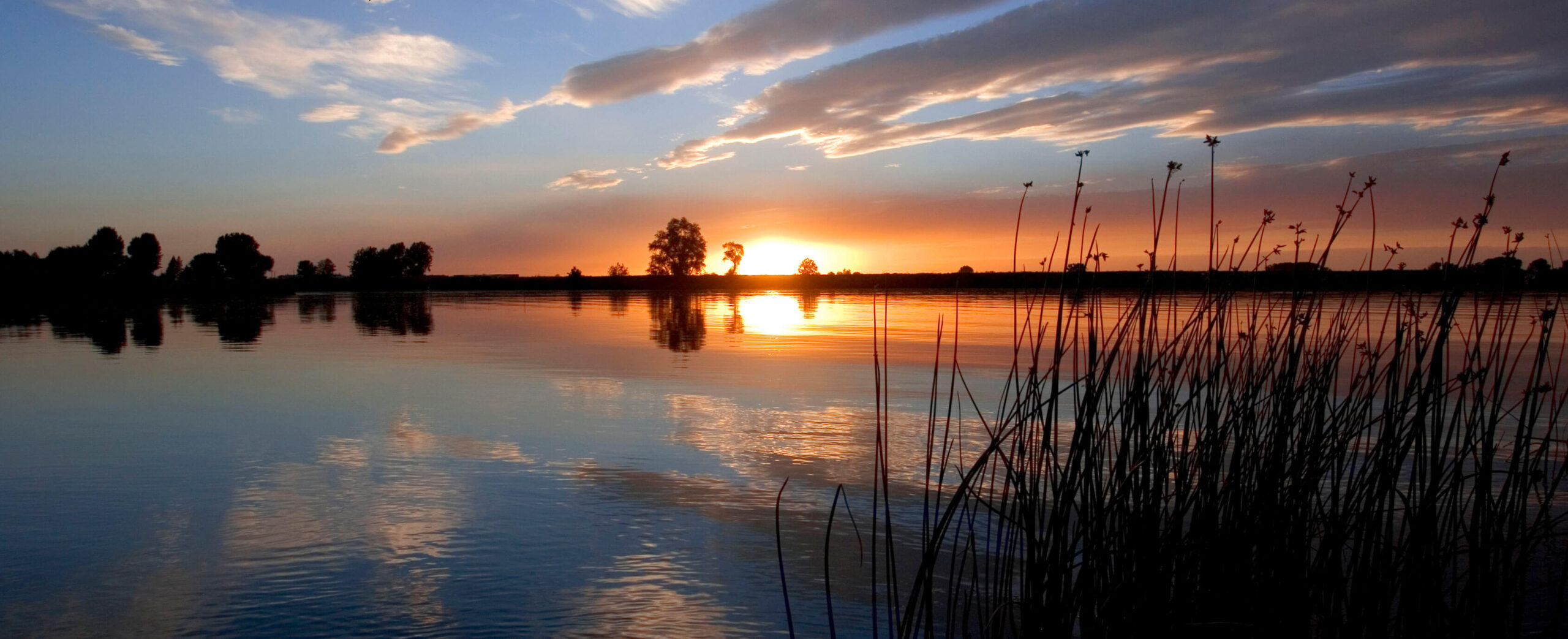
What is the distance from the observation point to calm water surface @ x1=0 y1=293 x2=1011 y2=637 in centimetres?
448

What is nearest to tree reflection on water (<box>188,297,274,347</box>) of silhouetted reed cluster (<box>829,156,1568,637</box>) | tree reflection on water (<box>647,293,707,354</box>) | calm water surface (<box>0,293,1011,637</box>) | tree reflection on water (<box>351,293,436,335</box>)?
tree reflection on water (<box>351,293,436,335</box>)

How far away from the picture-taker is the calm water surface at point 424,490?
4480mm

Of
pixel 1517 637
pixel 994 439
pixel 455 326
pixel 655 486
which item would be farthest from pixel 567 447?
pixel 455 326

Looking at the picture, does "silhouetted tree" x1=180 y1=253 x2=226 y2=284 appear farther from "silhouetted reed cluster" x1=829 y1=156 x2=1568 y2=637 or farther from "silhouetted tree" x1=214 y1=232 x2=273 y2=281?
"silhouetted reed cluster" x1=829 y1=156 x2=1568 y2=637

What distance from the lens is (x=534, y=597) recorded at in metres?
4.61

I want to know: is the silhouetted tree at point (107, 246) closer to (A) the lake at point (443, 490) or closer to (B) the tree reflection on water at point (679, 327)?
(B) the tree reflection on water at point (679, 327)

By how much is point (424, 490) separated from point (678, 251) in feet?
359

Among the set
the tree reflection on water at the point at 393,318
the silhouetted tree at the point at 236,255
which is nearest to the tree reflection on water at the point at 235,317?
the tree reflection on water at the point at 393,318

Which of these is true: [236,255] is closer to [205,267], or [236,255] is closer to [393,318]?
[205,267]

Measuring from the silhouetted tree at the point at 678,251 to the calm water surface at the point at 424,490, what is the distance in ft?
326

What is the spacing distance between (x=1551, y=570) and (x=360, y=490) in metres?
7.26

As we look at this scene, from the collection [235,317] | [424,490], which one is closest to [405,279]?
[235,317]

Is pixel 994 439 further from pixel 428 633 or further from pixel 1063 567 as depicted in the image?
pixel 428 633

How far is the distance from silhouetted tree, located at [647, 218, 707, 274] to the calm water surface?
326 ft
